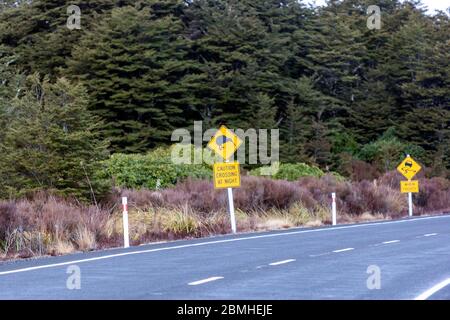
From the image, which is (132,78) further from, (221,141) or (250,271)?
(250,271)

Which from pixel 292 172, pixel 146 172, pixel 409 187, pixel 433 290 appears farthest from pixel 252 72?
pixel 433 290

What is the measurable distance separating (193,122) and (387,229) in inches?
1246

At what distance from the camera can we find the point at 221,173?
24484 mm

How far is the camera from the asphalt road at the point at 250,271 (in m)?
11.7

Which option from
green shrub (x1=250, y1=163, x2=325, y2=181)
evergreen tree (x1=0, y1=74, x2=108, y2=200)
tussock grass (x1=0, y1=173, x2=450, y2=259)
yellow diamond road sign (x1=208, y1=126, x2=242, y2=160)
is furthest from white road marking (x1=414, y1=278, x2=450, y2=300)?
green shrub (x1=250, y1=163, x2=325, y2=181)

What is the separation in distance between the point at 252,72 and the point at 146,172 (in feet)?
89.2

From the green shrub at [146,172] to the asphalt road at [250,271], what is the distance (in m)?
10.7

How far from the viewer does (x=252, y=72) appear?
58.3 m

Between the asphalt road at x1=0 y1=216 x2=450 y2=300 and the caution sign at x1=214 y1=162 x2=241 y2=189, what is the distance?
3007 millimetres

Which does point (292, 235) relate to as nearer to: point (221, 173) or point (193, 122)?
point (221, 173)

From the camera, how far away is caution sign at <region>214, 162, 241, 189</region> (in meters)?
24.4

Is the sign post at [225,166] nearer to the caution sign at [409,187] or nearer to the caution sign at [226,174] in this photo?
the caution sign at [226,174]

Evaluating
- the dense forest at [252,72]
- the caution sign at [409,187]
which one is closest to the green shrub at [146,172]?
the dense forest at [252,72]
